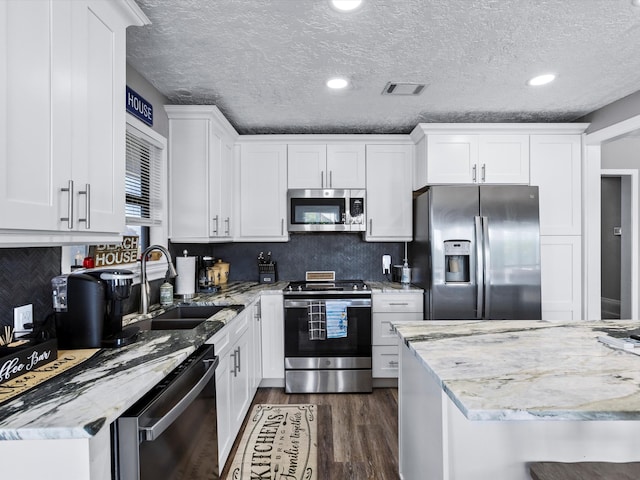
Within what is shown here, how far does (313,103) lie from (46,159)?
2182mm

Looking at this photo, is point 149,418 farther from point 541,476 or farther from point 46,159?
point 541,476

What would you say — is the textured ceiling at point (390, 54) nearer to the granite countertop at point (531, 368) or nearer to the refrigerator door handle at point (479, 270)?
the refrigerator door handle at point (479, 270)

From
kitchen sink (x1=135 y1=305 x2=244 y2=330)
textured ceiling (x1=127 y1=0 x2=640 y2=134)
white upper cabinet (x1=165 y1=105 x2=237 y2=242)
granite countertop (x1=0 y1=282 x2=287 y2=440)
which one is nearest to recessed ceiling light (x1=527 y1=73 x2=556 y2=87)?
textured ceiling (x1=127 y1=0 x2=640 y2=134)

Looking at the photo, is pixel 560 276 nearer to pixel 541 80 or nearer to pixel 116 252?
pixel 541 80

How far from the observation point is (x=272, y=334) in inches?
132

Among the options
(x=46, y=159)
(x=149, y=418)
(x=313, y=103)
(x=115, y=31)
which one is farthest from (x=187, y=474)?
(x=313, y=103)

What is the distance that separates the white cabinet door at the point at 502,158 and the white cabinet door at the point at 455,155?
2.5 inches

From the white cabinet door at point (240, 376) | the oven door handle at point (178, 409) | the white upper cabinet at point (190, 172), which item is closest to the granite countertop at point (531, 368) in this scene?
the oven door handle at point (178, 409)

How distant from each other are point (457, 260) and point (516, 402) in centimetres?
226

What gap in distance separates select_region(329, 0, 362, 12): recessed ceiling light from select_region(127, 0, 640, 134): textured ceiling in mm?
42

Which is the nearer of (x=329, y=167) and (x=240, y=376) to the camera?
(x=240, y=376)

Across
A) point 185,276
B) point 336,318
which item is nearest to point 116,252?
point 185,276

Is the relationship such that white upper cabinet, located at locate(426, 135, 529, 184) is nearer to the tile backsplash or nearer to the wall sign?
the tile backsplash

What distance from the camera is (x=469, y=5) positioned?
174 cm
